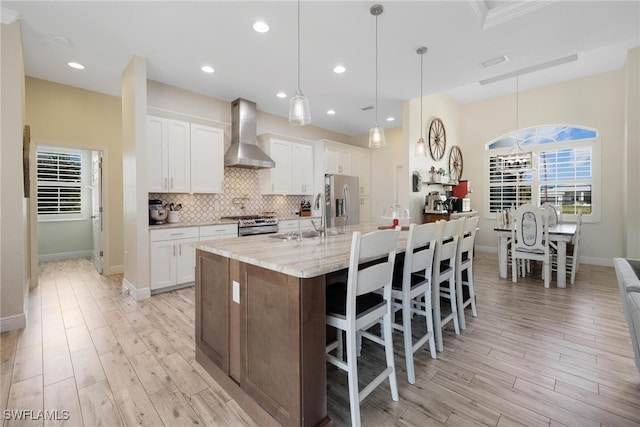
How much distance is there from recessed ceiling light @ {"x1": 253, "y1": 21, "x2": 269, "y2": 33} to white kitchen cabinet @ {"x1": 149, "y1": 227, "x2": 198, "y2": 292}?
8.42ft

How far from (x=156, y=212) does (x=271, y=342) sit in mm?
3169

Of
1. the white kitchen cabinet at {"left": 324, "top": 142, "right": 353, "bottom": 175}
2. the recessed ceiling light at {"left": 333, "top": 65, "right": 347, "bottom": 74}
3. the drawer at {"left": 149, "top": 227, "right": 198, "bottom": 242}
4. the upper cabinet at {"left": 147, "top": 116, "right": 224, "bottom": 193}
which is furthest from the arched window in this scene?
the drawer at {"left": 149, "top": 227, "right": 198, "bottom": 242}

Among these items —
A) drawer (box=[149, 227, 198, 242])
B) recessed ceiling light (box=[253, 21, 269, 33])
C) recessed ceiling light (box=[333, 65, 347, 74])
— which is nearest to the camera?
recessed ceiling light (box=[253, 21, 269, 33])

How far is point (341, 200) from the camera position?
248 inches

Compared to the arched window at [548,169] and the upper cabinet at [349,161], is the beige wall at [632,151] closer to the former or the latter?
the arched window at [548,169]

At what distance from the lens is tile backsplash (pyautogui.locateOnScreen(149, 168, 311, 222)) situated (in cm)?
445

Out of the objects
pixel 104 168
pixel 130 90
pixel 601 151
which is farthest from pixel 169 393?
pixel 601 151

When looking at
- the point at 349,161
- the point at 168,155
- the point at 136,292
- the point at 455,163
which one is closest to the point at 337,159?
the point at 349,161

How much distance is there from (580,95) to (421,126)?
310 centimetres

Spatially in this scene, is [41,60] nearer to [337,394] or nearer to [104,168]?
[104,168]

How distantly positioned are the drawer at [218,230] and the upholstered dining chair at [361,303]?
2782 millimetres

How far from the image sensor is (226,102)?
4.93 meters

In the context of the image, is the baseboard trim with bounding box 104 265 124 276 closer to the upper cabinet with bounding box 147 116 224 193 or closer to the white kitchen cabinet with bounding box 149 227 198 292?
the white kitchen cabinet with bounding box 149 227 198 292

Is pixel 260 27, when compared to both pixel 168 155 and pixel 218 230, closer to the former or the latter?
pixel 168 155
